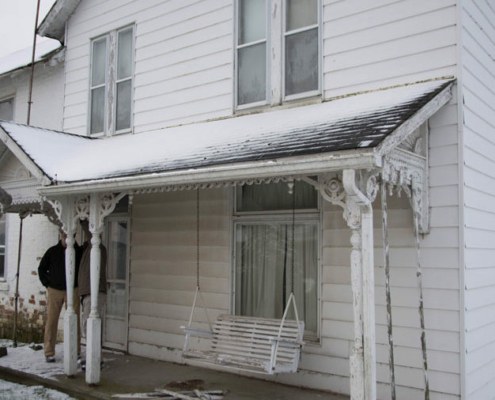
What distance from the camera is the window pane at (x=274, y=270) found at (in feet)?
23.8

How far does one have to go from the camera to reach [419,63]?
20.9 ft

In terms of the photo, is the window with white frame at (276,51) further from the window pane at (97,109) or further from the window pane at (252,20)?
the window pane at (97,109)

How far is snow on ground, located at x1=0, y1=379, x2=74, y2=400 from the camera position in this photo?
711 centimetres

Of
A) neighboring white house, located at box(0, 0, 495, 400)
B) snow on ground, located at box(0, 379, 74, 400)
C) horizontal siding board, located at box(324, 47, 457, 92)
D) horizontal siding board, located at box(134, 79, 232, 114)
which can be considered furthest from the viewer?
horizontal siding board, located at box(134, 79, 232, 114)

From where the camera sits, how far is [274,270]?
25.0 feet

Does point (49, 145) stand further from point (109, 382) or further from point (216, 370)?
point (216, 370)

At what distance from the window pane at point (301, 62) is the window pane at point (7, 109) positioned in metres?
7.27

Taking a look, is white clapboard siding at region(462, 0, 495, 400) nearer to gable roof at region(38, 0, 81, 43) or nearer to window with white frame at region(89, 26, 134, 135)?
window with white frame at region(89, 26, 134, 135)

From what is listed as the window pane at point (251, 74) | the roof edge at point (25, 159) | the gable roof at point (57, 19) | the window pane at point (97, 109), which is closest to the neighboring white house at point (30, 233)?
the gable roof at point (57, 19)

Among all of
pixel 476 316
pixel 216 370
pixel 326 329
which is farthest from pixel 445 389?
pixel 216 370

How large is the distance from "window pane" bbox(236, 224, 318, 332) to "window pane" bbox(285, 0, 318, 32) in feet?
9.06

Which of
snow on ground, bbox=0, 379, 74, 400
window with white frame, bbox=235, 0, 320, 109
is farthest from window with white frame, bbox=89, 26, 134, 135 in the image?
snow on ground, bbox=0, 379, 74, 400

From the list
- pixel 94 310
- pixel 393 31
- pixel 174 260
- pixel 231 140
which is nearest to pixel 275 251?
pixel 231 140

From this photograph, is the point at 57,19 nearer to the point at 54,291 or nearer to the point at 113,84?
the point at 113,84
